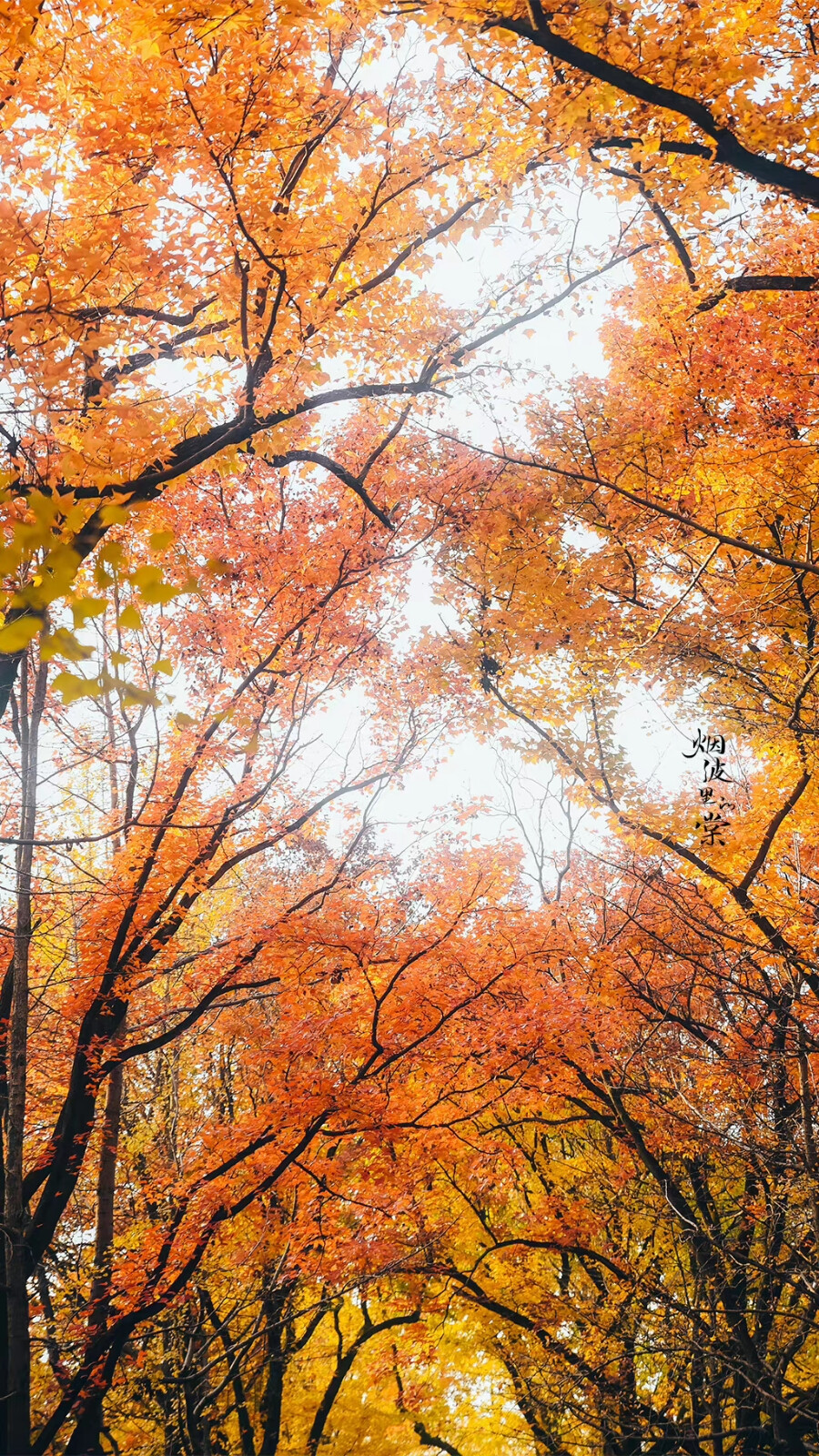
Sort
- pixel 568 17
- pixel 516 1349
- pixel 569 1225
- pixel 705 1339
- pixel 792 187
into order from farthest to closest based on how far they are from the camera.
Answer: pixel 516 1349
pixel 569 1225
pixel 705 1339
pixel 568 17
pixel 792 187

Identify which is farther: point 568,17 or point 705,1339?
point 705,1339

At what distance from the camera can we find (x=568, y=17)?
154 inches

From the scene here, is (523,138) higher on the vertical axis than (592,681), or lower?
higher

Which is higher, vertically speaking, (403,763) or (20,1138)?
(403,763)

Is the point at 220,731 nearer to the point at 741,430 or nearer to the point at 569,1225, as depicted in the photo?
the point at 741,430

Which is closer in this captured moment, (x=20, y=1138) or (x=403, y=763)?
(x=20, y=1138)

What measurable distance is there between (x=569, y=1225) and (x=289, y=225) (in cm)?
1008

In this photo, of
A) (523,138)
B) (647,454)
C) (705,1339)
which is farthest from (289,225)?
(705,1339)
